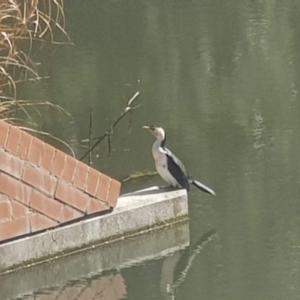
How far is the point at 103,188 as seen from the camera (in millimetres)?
6660

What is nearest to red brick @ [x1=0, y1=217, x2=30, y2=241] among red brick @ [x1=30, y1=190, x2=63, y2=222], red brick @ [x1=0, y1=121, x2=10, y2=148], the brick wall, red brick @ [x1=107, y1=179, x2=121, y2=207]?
the brick wall

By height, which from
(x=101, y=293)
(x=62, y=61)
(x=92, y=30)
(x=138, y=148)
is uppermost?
(x=92, y=30)

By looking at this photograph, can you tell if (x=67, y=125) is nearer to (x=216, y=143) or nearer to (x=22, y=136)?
(x=216, y=143)

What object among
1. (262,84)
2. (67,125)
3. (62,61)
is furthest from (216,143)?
(62,61)

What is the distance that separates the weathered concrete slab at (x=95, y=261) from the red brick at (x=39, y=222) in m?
0.21

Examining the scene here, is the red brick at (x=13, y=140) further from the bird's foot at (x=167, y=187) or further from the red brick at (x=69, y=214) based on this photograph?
the bird's foot at (x=167, y=187)

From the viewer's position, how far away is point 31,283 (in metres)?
6.20

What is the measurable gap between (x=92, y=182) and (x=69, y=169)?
0.61 ft

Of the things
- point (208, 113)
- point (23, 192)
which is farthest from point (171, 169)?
point (208, 113)

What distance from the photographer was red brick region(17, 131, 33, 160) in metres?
6.21

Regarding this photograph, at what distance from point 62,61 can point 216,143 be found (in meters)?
4.22

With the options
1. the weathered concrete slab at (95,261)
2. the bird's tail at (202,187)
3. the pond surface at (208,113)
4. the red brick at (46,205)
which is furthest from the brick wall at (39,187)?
the bird's tail at (202,187)

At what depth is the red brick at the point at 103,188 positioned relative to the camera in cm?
663

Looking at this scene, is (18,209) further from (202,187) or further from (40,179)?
(202,187)
